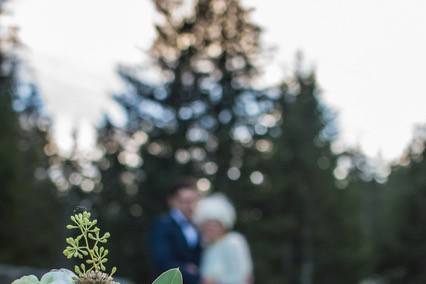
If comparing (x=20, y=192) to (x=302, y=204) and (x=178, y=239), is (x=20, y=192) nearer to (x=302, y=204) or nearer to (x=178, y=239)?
(x=302, y=204)

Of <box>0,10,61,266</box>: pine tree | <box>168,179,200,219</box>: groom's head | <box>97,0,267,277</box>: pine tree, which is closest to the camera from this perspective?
<box>168,179,200,219</box>: groom's head

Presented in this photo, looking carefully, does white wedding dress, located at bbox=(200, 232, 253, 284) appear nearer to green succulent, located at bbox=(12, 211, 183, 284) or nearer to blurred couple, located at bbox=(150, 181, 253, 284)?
blurred couple, located at bbox=(150, 181, 253, 284)

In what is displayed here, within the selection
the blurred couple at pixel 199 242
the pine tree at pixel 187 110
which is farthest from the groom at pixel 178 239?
the pine tree at pixel 187 110

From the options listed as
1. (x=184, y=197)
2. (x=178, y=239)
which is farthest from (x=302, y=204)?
(x=184, y=197)

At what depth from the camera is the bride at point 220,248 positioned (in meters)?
4.57

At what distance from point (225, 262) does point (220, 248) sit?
0.10 meters

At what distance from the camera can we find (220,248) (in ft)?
15.2

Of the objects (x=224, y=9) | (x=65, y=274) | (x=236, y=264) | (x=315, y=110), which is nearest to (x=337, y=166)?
(x=315, y=110)

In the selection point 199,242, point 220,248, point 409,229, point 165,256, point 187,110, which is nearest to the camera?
point 220,248

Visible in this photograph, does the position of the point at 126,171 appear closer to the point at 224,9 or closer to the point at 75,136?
the point at 75,136

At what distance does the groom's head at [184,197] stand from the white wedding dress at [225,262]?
0.83ft

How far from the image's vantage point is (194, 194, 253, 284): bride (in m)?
4.57

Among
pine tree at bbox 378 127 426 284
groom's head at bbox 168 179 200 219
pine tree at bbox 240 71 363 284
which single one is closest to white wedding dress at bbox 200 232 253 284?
groom's head at bbox 168 179 200 219

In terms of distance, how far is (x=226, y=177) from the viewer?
22.3 meters
